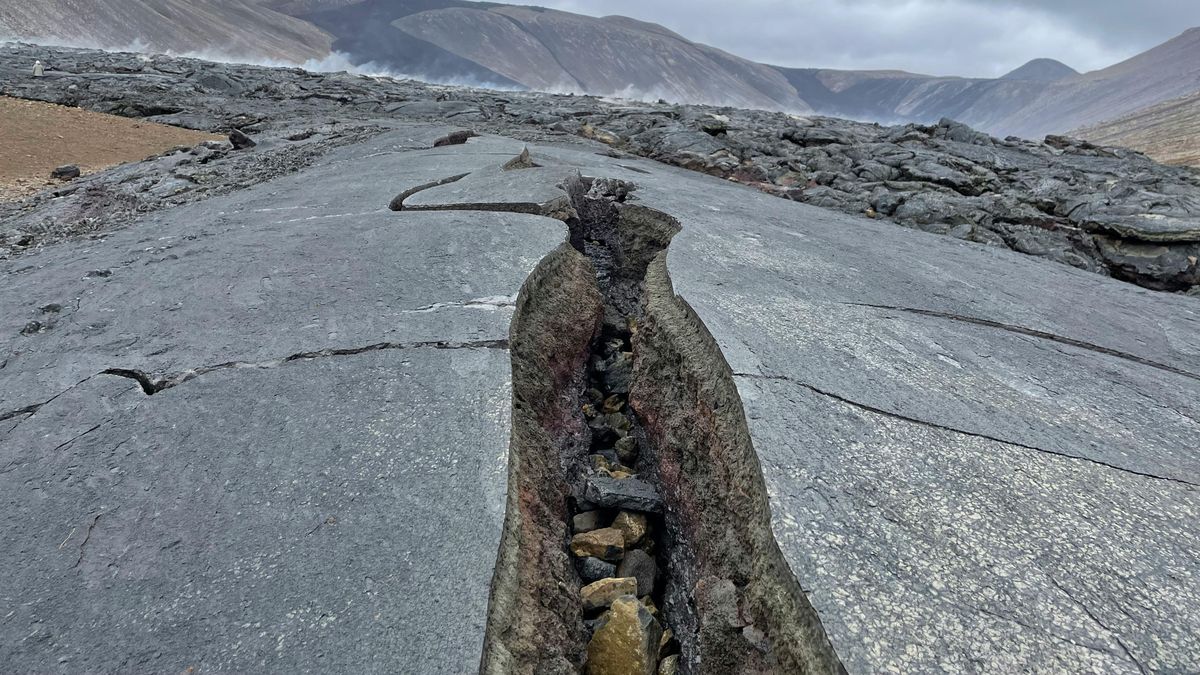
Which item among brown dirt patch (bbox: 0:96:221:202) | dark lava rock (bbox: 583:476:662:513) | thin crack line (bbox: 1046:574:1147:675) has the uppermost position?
thin crack line (bbox: 1046:574:1147:675)

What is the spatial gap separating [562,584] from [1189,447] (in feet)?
5.68

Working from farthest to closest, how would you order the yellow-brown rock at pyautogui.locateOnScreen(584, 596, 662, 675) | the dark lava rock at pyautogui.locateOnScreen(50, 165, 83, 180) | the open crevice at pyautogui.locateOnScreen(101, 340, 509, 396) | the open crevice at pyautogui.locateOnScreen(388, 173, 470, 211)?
1. the dark lava rock at pyautogui.locateOnScreen(50, 165, 83, 180)
2. the open crevice at pyautogui.locateOnScreen(388, 173, 470, 211)
3. the open crevice at pyautogui.locateOnScreen(101, 340, 509, 396)
4. the yellow-brown rock at pyautogui.locateOnScreen(584, 596, 662, 675)

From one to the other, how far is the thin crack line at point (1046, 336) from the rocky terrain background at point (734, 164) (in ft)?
9.20

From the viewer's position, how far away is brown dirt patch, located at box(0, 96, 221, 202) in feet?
17.5

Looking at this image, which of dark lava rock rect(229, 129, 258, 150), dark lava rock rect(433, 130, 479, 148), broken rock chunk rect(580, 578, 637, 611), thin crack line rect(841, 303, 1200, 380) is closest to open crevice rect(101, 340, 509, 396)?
broken rock chunk rect(580, 578, 637, 611)

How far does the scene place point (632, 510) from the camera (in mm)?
1668

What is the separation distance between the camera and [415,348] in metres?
1.72

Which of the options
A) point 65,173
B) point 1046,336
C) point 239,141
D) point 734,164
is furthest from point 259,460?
point 734,164

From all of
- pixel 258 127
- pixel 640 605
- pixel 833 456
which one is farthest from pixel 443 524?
pixel 258 127

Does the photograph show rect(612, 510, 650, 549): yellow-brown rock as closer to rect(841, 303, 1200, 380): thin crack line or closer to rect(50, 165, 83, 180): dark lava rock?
rect(841, 303, 1200, 380): thin crack line

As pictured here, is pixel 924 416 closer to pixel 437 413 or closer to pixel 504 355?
pixel 504 355

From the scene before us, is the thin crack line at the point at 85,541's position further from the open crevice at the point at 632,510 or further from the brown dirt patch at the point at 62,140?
the brown dirt patch at the point at 62,140

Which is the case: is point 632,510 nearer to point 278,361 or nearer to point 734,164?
point 278,361

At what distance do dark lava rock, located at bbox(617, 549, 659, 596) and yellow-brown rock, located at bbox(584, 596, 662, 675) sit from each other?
0.17m
